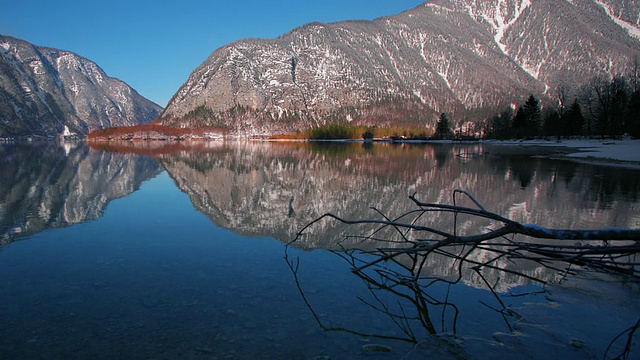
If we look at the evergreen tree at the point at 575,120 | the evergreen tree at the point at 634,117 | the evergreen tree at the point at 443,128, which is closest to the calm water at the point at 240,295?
the evergreen tree at the point at 634,117

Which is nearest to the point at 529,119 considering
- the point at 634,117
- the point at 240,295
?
the point at 634,117

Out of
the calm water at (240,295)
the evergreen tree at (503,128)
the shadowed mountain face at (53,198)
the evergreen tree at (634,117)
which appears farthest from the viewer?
the evergreen tree at (503,128)

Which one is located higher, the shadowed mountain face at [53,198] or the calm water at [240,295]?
the shadowed mountain face at [53,198]

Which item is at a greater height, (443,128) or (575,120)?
(443,128)

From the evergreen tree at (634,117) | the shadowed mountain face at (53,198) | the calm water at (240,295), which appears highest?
the evergreen tree at (634,117)

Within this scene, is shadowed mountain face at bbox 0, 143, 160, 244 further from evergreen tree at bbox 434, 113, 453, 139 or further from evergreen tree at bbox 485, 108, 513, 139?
evergreen tree at bbox 434, 113, 453, 139

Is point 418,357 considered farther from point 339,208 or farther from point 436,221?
point 339,208

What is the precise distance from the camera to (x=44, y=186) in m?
20.2

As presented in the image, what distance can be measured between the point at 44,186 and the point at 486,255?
2297cm

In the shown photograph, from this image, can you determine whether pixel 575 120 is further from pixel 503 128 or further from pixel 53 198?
pixel 53 198

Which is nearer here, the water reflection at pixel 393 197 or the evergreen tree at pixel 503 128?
the water reflection at pixel 393 197

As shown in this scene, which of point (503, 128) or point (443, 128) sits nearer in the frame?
point (503, 128)

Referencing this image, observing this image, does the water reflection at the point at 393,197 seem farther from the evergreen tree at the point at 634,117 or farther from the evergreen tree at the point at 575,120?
the evergreen tree at the point at 575,120

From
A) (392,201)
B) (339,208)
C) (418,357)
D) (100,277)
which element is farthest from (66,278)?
(392,201)
